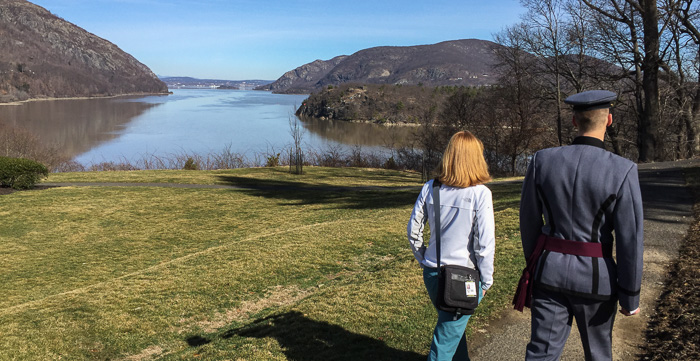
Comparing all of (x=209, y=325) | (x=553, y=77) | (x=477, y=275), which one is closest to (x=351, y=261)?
(x=209, y=325)

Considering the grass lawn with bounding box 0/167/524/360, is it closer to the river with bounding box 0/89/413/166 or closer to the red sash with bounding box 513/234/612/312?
the red sash with bounding box 513/234/612/312

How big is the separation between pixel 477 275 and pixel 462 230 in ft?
1.08

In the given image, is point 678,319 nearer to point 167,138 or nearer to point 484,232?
point 484,232

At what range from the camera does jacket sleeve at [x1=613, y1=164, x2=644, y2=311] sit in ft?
9.06

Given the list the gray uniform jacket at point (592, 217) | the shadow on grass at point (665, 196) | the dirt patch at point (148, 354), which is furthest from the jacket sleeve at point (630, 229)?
the shadow on grass at point (665, 196)

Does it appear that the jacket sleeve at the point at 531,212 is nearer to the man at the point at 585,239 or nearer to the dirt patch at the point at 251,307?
the man at the point at 585,239

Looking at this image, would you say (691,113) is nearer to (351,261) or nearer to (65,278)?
(351,261)

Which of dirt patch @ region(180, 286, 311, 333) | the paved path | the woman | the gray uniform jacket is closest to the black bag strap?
the woman

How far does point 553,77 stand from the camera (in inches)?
1243

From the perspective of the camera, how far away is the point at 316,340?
18.0ft

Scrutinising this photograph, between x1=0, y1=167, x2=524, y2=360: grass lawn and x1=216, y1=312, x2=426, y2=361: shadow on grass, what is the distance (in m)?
0.02

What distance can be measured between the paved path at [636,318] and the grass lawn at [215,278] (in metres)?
0.38

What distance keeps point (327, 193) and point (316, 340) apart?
16.9m

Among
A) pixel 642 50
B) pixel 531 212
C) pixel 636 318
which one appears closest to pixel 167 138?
pixel 642 50
